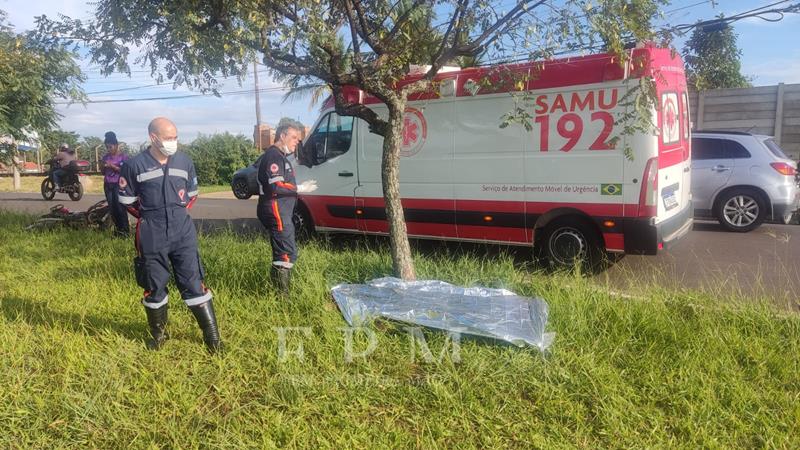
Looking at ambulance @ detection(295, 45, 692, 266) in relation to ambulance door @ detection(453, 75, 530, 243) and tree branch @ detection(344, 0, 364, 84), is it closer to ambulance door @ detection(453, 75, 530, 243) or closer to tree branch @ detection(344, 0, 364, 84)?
ambulance door @ detection(453, 75, 530, 243)

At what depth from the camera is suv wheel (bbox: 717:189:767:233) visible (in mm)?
8289

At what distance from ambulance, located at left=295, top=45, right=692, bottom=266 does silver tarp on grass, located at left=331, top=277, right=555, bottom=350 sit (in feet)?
5.81

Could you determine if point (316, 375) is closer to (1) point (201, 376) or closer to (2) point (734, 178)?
(1) point (201, 376)

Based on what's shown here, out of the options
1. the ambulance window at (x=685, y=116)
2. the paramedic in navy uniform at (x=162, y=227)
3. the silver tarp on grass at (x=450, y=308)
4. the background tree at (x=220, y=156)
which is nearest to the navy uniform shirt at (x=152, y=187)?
the paramedic in navy uniform at (x=162, y=227)

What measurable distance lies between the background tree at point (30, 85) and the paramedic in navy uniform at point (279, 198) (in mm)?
4879

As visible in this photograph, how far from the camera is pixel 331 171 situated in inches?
286

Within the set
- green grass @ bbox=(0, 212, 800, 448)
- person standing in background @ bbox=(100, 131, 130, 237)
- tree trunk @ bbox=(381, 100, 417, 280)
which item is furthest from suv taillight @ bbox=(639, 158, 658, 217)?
person standing in background @ bbox=(100, 131, 130, 237)

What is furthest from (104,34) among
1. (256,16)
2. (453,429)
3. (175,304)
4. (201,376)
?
(453,429)

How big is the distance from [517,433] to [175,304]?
3.06m

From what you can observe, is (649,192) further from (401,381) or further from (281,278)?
(281,278)

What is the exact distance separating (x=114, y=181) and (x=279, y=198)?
14.4 ft

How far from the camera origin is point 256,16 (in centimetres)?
375

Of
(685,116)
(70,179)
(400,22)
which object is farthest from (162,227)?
(70,179)

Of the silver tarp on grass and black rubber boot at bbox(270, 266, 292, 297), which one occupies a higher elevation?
black rubber boot at bbox(270, 266, 292, 297)
